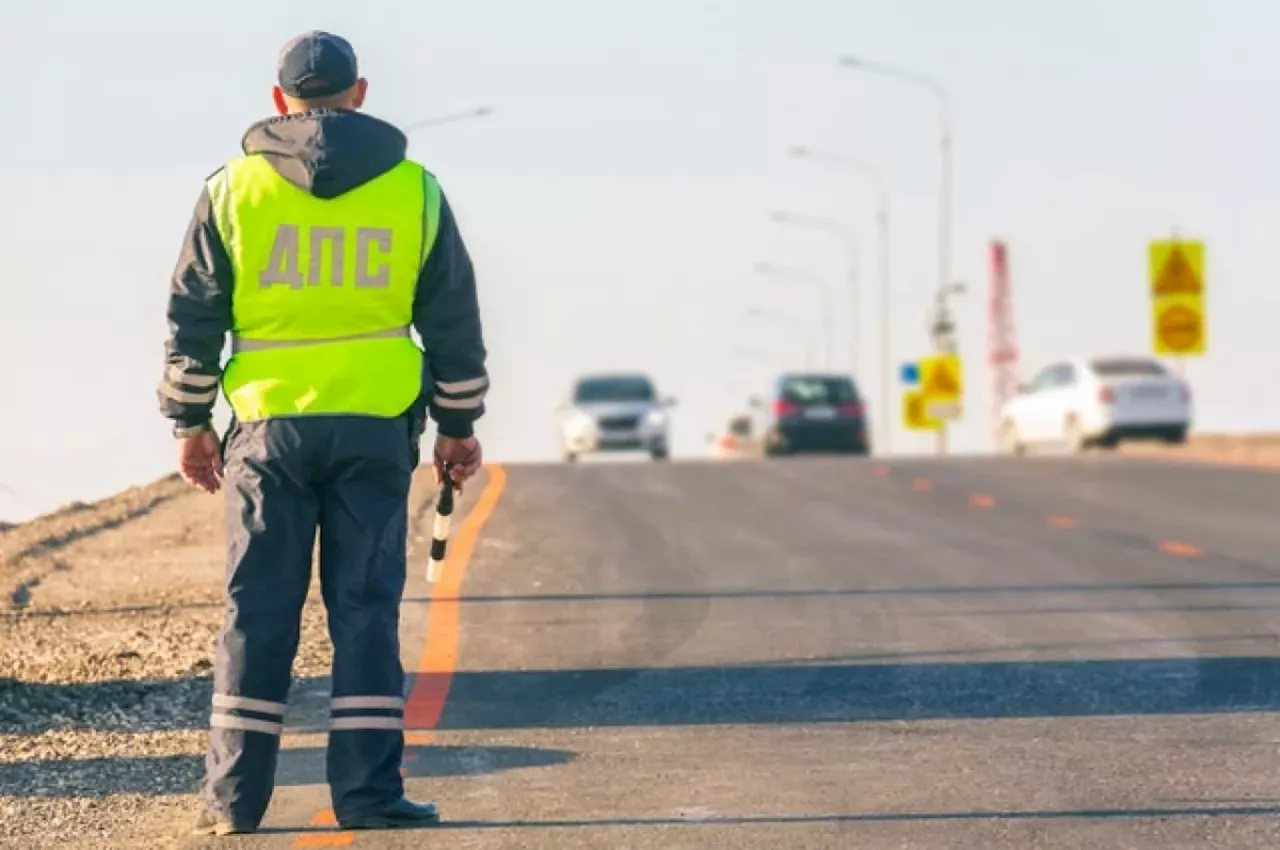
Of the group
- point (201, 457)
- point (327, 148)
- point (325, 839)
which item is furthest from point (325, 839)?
point (327, 148)

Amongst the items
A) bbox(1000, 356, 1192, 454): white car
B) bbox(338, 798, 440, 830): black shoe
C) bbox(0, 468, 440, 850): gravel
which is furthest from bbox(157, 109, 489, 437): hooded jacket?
bbox(1000, 356, 1192, 454): white car

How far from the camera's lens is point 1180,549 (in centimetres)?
1941

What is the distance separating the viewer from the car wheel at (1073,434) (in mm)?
46781

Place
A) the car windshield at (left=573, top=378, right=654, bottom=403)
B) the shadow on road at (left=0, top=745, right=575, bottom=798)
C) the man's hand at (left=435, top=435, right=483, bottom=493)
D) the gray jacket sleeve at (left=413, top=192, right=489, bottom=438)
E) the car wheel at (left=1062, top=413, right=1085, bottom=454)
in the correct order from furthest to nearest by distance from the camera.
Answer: the car windshield at (left=573, top=378, right=654, bottom=403), the car wheel at (left=1062, top=413, right=1085, bottom=454), the shadow on road at (left=0, top=745, right=575, bottom=798), the man's hand at (left=435, top=435, right=483, bottom=493), the gray jacket sleeve at (left=413, top=192, right=489, bottom=438)

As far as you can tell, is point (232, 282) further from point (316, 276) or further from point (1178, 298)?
point (1178, 298)

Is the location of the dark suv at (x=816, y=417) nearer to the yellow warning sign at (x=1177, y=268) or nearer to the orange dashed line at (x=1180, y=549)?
the yellow warning sign at (x=1177, y=268)

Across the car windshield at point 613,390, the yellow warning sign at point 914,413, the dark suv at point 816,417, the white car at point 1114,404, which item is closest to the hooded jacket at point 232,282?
the white car at point 1114,404

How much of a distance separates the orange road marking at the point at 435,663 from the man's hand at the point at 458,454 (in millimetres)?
1133

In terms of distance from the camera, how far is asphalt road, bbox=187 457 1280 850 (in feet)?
27.8

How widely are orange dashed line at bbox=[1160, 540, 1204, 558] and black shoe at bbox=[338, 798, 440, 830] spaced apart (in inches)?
442

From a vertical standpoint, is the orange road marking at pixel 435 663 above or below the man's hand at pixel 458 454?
below

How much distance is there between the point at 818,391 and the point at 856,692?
44145mm

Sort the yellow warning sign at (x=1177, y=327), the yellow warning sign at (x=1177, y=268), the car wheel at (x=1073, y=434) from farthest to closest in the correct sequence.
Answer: the car wheel at (x=1073, y=434) → the yellow warning sign at (x=1177, y=327) → the yellow warning sign at (x=1177, y=268)

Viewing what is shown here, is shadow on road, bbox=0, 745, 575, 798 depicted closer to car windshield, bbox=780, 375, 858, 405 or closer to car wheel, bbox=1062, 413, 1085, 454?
car wheel, bbox=1062, 413, 1085, 454
